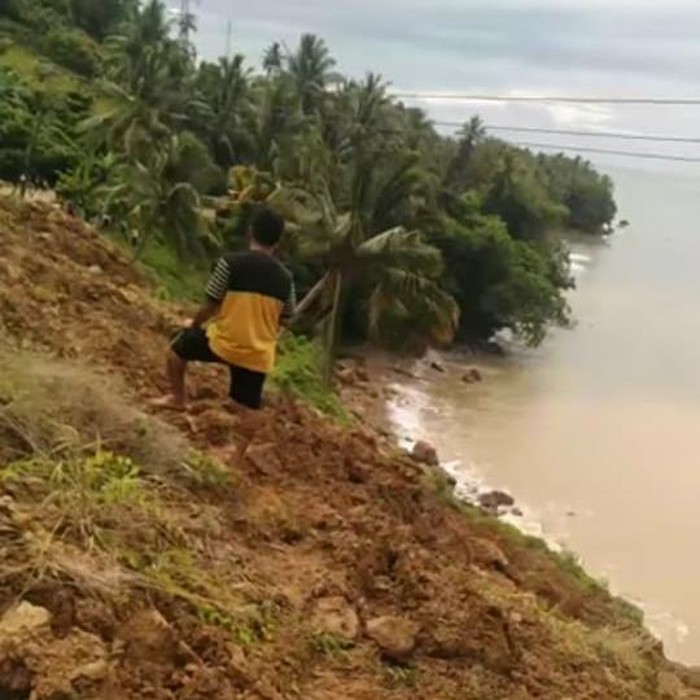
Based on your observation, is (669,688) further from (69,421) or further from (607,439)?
(607,439)

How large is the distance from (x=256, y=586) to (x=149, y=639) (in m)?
0.93

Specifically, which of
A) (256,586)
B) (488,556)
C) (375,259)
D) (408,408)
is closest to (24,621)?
(256,586)

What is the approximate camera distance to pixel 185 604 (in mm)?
4055

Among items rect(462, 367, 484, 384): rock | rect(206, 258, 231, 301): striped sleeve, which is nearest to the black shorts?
rect(206, 258, 231, 301): striped sleeve

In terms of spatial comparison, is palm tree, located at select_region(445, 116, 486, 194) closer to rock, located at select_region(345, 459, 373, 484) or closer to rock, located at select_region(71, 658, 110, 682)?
rock, located at select_region(345, 459, 373, 484)

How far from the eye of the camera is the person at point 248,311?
18.0 feet

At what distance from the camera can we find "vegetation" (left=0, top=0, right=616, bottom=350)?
25438 mm

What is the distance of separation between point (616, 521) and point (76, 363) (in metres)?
17.0

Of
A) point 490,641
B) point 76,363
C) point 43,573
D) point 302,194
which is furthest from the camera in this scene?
point 302,194

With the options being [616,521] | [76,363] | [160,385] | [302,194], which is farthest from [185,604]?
[302,194]

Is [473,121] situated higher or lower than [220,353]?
higher

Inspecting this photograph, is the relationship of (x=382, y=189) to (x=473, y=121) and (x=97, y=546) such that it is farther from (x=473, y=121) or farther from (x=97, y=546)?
(x=97, y=546)

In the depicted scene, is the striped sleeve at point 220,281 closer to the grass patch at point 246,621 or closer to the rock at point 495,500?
the grass patch at point 246,621

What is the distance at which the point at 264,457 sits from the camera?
6777mm
